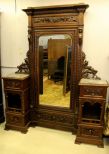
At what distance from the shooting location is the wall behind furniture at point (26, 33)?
2695mm

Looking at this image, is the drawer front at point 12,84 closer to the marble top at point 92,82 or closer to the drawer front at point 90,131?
the marble top at point 92,82

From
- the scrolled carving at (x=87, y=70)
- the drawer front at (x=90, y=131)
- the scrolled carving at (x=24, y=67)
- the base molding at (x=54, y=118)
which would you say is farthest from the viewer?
the scrolled carving at (x=24, y=67)

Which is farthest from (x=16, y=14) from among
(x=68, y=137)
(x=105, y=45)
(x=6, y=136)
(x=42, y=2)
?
(x=68, y=137)

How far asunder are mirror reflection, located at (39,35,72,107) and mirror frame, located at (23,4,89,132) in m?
0.07

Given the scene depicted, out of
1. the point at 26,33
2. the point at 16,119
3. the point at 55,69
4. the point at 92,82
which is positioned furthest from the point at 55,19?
the point at 16,119

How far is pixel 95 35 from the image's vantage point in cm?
275

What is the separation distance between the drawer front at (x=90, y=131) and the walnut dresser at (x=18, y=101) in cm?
95

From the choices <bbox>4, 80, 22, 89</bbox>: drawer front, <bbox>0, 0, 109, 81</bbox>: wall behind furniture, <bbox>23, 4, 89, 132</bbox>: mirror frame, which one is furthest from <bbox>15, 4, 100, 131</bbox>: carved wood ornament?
<bbox>4, 80, 22, 89</bbox>: drawer front

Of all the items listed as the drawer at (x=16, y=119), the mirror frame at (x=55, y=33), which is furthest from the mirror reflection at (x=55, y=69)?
the drawer at (x=16, y=119)

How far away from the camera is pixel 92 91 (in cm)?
253

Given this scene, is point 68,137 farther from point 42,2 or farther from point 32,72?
point 42,2

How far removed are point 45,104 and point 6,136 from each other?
83 centimetres

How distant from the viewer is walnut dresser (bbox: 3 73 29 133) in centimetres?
284

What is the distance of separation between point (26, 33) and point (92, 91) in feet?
5.08
